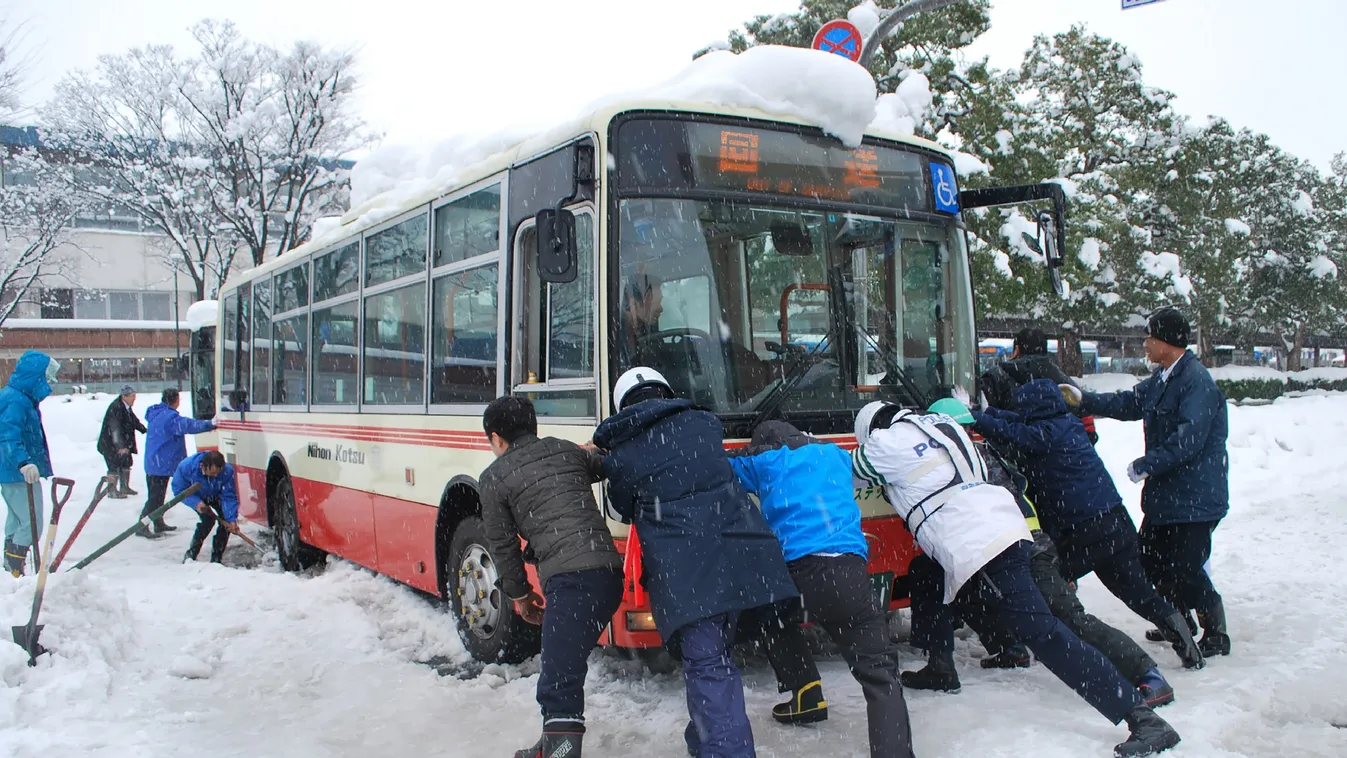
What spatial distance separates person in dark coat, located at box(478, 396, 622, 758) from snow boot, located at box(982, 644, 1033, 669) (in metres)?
2.51

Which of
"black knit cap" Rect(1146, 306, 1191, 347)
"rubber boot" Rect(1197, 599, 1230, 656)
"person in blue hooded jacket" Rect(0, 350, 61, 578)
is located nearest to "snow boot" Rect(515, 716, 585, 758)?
"rubber boot" Rect(1197, 599, 1230, 656)

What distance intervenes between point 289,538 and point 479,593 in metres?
4.44

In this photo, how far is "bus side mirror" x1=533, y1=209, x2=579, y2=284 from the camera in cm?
466

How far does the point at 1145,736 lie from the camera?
13.8 ft

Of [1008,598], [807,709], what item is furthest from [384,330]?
[1008,598]

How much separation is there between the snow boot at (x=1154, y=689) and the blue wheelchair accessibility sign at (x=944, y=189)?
2.75 metres

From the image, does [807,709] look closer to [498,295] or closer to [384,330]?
[498,295]

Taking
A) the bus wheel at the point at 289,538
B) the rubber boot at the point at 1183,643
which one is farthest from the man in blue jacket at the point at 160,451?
the rubber boot at the point at 1183,643

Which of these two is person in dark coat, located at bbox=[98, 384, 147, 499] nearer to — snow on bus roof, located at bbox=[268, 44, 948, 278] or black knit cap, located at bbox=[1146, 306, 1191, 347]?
snow on bus roof, located at bbox=[268, 44, 948, 278]

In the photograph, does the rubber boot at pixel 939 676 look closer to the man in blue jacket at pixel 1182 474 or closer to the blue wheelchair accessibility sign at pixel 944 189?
the man in blue jacket at pixel 1182 474

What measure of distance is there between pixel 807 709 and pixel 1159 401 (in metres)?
2.83

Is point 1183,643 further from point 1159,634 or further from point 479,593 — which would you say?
point 479,593

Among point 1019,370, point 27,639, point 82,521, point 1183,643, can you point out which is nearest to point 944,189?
point 1019,370

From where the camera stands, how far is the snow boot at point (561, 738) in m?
4.24
